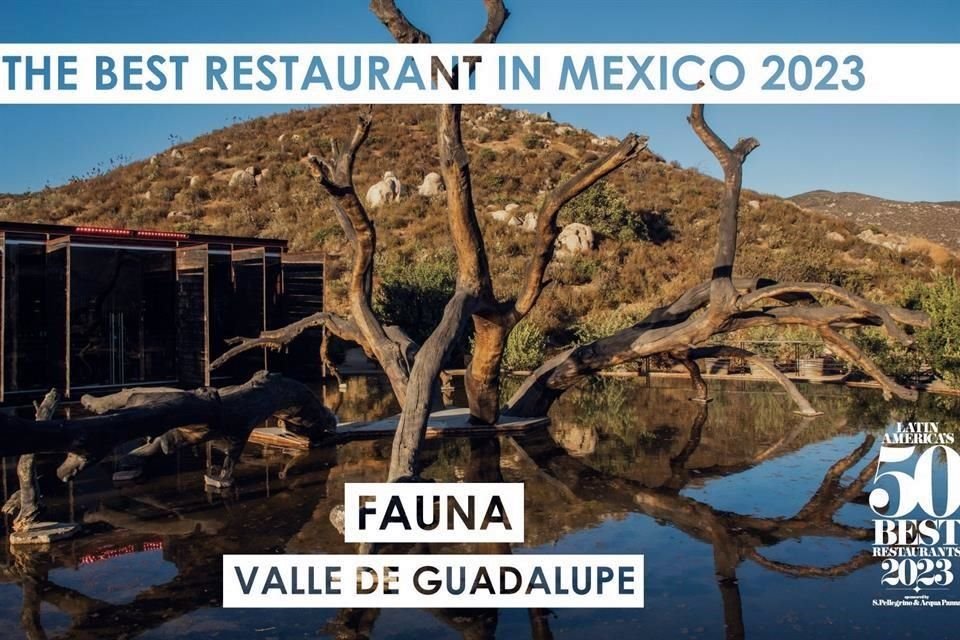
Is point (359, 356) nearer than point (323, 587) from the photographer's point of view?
No

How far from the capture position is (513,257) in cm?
3547

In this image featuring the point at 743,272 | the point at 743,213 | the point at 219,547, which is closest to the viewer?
the point at 219,547

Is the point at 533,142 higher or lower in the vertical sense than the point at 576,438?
higher

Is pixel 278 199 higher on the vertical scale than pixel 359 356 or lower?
higher

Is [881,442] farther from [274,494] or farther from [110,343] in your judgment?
[110,343]

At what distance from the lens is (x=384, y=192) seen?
4350 cm

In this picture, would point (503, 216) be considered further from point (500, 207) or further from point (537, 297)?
point (537, 297)

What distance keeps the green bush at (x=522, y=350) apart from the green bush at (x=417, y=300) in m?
2.68

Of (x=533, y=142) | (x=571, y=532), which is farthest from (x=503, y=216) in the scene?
(x=571, y=532)

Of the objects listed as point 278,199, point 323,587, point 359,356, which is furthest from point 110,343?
point 278,199

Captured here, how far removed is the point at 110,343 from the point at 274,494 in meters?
12.4

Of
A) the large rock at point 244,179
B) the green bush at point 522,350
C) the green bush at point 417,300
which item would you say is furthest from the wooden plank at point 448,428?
the large rock at point 244,179

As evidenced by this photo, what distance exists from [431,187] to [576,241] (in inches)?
436

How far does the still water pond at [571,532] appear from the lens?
5531mm
